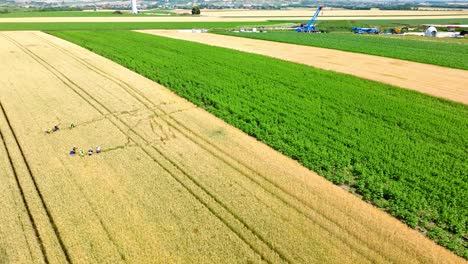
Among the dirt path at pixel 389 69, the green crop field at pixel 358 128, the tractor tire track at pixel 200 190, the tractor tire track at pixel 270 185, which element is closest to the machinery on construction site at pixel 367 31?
the dirt path at pixel 389 69

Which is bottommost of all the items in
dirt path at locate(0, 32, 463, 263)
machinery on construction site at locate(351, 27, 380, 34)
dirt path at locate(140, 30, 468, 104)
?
dirt path at locate(0, 32, 463, 263)

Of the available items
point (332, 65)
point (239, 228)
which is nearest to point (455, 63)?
point (332, 65)

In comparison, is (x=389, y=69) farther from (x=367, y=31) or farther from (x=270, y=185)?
(x=367, y=31)

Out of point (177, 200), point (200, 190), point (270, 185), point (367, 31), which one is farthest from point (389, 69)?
point (367, 31)

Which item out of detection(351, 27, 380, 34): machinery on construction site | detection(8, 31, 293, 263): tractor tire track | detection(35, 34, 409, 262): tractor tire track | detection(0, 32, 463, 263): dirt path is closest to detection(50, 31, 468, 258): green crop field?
detection(0, 32, 463, 263): dirt path

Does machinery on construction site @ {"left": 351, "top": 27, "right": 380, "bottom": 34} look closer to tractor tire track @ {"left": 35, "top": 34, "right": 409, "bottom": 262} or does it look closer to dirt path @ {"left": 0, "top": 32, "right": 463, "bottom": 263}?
tractor tire track @ {"left": 35, "top": 34, "right": 409, "bottom": 262}
